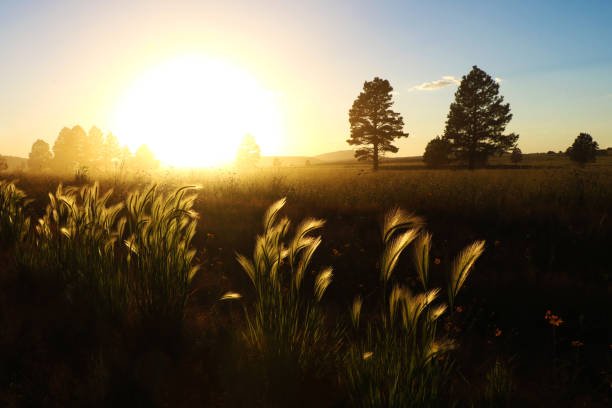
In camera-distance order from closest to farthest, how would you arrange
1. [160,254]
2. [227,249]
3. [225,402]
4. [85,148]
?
[225,402], [160,254], [227,249], [85,148]

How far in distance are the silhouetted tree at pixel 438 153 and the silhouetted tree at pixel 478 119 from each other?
1.18 meters

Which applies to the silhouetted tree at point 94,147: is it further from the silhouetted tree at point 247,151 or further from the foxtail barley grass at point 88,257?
the foxtail barley grass at point 88,257

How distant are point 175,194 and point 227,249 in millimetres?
2620

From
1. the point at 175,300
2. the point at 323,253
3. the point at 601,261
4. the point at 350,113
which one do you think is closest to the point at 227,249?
the point at 323,253

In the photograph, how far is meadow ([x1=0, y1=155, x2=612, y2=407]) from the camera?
1.79 m

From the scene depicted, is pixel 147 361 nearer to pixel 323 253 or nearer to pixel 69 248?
pixel 69 248

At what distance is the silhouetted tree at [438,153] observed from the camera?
1281 inches

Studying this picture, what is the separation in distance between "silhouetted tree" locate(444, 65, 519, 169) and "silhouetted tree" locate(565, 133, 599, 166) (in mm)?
14392

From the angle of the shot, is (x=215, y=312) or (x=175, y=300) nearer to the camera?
(x=175, y=300)

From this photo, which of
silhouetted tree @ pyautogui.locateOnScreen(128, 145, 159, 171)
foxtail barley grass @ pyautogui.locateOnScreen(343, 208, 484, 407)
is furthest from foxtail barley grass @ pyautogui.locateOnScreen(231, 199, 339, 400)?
silhouetted tree @ pyautogui.locateOnScreen(128, 145, 159, 171)

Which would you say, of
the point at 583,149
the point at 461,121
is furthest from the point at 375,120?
the point at 583,149

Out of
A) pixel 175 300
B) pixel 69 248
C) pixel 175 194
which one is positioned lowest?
pixel 175 300

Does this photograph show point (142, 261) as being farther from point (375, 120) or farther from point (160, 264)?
point (375, 120)

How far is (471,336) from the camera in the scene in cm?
333
